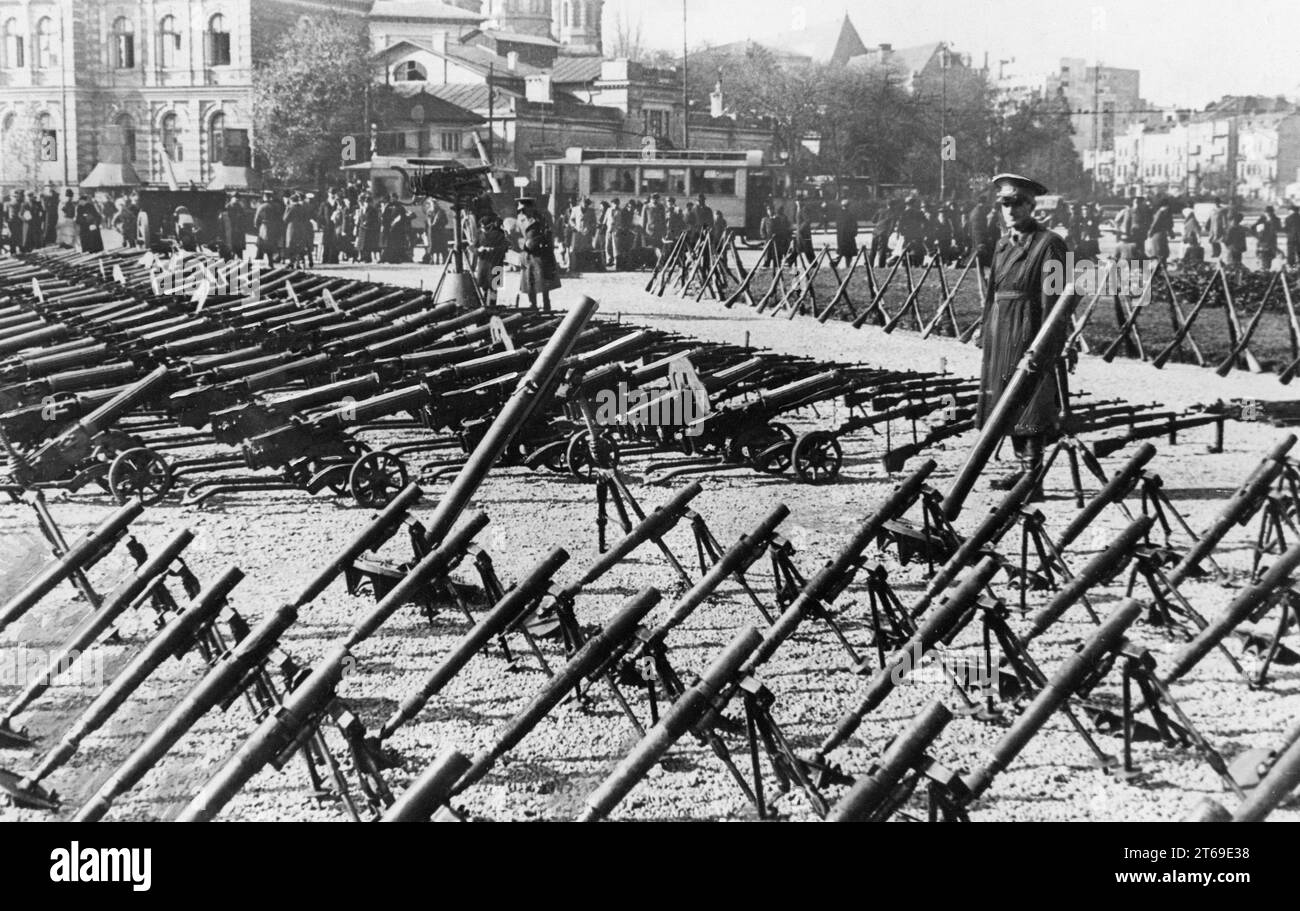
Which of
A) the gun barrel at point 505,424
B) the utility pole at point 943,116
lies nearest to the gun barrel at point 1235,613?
the gun barrel at point 505,424

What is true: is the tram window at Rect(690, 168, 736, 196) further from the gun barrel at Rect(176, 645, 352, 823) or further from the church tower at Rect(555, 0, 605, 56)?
the gun barrel at Rect(176, 645, 352, 823)

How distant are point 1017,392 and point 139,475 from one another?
659 cm

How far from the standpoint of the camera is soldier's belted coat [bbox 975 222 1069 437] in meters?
9.23

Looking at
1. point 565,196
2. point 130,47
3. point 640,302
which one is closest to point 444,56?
point 565,196

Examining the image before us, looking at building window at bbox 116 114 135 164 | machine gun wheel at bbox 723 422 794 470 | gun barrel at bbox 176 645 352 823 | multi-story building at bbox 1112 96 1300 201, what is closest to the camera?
gun barrel at bbox 176 645 352 823

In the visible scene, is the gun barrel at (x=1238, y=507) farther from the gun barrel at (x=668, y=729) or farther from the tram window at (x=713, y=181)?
the tram window at (x=713, y=181)

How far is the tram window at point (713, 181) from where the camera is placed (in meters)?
38.9

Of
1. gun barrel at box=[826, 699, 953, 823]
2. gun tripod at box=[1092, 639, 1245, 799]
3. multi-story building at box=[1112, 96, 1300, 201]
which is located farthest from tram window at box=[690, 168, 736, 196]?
gun barrel at box=[826, 699, 953, 823]

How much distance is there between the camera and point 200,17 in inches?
487

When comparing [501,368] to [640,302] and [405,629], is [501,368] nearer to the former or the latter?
[405,629]

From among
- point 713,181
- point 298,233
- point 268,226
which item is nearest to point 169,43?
point 268,226

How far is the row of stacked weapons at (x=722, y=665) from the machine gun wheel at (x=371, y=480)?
242 centimetres

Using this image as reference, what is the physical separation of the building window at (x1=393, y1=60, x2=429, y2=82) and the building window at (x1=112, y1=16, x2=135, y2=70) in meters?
32.1
